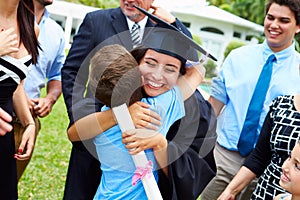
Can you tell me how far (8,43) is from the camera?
120 inches

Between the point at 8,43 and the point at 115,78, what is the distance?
37.2 inches

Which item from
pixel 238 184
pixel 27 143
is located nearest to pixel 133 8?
pixel 27 143

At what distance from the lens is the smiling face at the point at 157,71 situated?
2482mm

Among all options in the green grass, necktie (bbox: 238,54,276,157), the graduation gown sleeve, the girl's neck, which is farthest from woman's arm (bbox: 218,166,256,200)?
the green grass

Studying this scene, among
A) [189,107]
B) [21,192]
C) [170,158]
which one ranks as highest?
[189,107]

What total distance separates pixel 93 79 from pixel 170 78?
35cm

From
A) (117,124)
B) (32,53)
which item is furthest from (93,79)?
(32,53)

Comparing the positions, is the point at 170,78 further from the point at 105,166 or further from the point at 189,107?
the point at 105,166

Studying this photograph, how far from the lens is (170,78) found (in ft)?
8.28

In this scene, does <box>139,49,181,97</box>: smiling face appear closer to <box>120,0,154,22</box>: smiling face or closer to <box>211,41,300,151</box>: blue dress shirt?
<box>120,0,154,22</box>: smiling face

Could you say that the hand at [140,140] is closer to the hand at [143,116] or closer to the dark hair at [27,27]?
the hand at [143,116]

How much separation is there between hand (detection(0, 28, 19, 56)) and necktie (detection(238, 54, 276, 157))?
1.66 meters

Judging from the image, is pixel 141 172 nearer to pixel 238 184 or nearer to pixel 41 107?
pixel 238 184

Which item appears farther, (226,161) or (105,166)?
(226,161)
